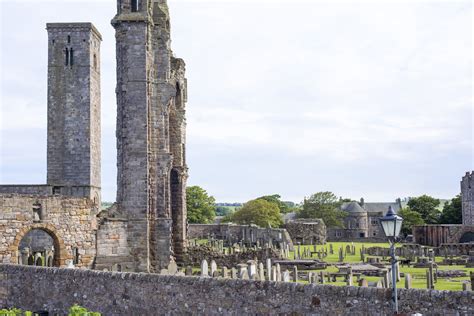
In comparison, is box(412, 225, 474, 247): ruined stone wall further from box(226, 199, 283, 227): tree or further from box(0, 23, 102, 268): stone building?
box(0, 23, 102, 268): stone building

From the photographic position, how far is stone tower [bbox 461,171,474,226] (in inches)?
2923

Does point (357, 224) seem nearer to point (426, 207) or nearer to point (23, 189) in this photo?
point (426, 207)

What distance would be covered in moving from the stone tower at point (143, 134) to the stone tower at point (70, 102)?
26.9m

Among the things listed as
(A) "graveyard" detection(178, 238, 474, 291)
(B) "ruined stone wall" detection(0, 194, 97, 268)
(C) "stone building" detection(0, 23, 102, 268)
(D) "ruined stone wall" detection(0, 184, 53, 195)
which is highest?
(C) "stone building" detection(0, 23, 102, 268)

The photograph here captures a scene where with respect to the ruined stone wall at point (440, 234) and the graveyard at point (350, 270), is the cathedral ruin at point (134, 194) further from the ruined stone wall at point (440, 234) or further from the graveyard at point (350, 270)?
the ruined stone wall at point (440, 234)

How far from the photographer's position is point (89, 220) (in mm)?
28719

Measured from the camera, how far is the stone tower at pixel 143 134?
1227 inches

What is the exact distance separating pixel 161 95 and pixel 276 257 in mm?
13525

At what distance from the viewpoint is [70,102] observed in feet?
191

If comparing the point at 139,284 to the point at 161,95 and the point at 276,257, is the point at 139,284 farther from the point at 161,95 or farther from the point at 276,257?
the point at 276,257

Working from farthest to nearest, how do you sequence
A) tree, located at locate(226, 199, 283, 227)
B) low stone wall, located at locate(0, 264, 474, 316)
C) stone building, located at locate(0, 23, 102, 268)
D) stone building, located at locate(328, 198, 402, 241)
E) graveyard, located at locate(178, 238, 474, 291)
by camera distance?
stone building, located at locate(328, 198, 402, 241) → tree, located at locate(226, 199, 283, 227) → stone building, located at locate(0, 23, 102, 268) → graveyard, located at locate(178, 238, 474, 291) → low stone wall, located at locate(0, 264, 474, 316)

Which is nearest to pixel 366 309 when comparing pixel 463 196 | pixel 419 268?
pixel 419 268

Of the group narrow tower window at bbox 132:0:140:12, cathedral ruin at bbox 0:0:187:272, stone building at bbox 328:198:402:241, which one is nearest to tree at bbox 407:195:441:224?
stone building at bbox 328:198:402:241

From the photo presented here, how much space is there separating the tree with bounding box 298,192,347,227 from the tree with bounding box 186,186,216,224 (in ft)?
48.4
